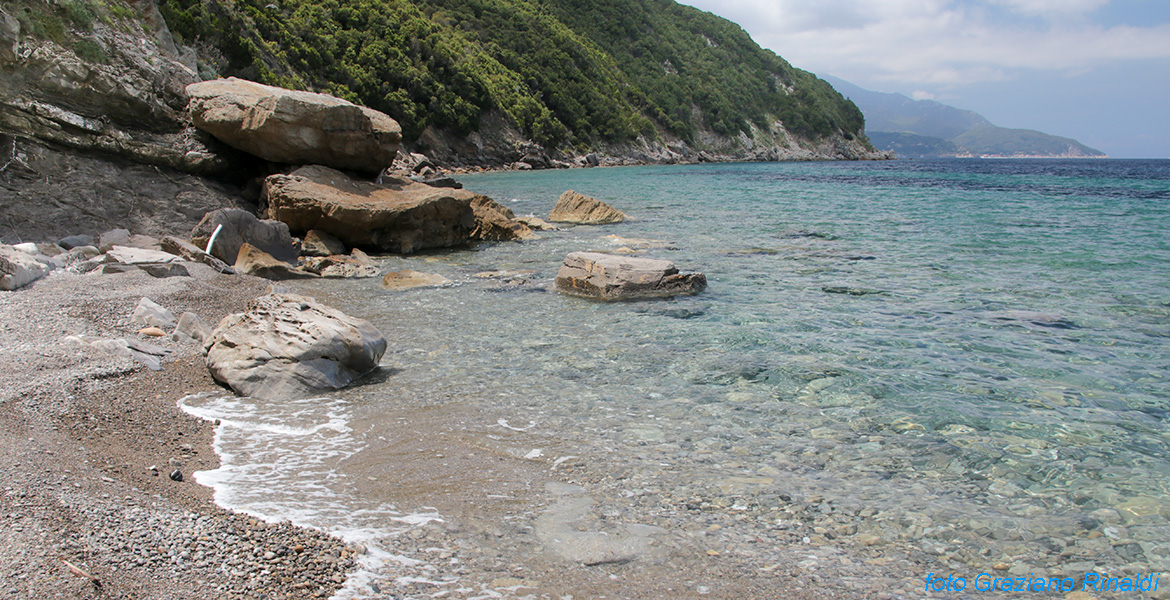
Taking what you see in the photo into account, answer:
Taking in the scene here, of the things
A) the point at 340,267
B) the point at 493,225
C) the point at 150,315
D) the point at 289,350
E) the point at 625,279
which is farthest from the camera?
the point at 493,225

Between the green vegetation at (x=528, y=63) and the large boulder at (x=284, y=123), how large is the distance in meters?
14.1

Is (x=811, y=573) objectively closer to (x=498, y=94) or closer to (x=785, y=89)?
(x=498, y=94)

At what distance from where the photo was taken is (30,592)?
2768 mm

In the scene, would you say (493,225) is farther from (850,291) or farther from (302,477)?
(302,477)

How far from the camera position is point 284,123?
14.1 metres

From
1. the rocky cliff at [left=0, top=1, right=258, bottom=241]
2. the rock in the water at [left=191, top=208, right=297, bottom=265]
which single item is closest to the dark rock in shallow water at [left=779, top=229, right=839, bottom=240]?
the rock in the water at [left=191, top=208, right=297, bottom=265]

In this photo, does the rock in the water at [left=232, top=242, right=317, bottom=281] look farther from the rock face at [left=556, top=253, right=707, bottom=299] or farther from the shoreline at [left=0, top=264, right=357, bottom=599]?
the shoreline at [left=0, top=264, right=357, bottom=599]

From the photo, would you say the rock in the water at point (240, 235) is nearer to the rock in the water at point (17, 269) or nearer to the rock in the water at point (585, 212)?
the rock in the water at point (17, 269)

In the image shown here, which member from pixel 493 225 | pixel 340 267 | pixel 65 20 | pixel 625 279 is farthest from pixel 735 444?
pixel 65 20

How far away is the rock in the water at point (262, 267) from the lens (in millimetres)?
11969

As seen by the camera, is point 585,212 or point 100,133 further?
point 585,212

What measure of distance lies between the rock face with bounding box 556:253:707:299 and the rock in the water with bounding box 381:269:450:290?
232 centimetres

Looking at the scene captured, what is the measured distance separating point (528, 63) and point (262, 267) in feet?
276

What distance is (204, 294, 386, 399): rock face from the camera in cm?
629
